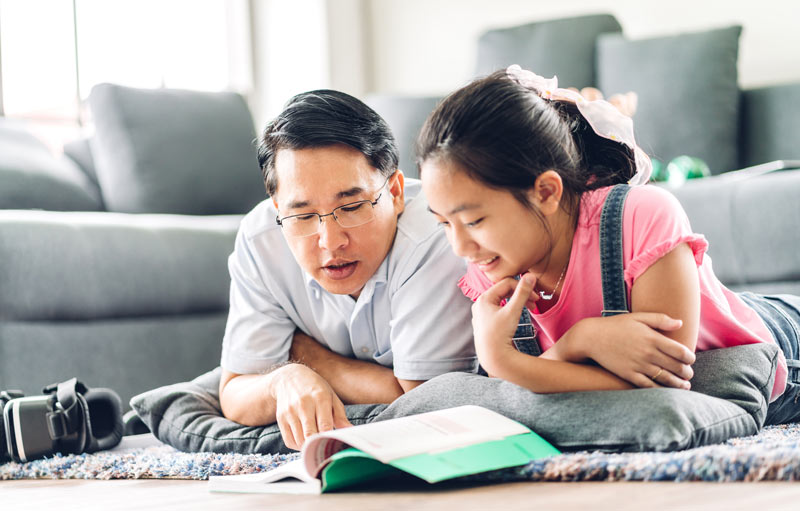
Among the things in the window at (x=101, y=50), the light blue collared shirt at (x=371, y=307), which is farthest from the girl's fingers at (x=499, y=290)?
the window at (x=101, y=50)

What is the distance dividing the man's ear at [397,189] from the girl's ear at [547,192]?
0.34m

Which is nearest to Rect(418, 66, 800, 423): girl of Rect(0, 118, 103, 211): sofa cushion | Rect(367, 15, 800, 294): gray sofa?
Rect(367, 15, 800, 294): gray sofa

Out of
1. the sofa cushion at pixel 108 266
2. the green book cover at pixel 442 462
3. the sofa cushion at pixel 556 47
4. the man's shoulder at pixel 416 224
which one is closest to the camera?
the green book cover at pixel 442 462

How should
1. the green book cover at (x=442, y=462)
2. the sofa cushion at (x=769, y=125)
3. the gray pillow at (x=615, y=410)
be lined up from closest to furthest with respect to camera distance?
the green book cover at (x=442, y=462), the gray pillow at (x=615, y=410), the sofa cushion at (x=769, y=125)

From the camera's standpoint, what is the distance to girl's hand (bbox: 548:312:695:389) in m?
1.04

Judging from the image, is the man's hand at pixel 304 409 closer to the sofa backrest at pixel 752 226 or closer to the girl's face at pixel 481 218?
the girl's face at pixel 481 218

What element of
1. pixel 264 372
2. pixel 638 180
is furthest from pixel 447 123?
pixel 264 372

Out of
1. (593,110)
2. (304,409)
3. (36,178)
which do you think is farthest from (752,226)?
(36,178)

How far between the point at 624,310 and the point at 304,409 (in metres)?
0.46

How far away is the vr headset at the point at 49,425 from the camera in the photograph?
1.38 m

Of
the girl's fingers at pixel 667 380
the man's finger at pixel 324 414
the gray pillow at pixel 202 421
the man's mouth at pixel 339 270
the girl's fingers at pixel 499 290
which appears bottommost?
the gray pillow at pixel 202 421

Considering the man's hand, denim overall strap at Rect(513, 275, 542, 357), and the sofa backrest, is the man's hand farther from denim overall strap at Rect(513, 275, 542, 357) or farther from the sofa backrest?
the sofa backrest

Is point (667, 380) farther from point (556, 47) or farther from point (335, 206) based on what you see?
point (556, 47)

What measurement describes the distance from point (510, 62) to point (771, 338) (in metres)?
1.88
